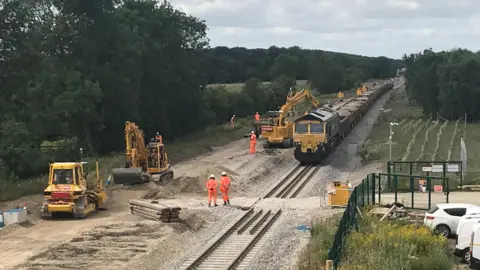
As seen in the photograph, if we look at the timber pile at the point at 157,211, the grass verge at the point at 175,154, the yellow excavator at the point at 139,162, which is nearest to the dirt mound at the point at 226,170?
the yellow excavator at the point at 139,162

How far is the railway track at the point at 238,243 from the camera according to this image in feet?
62.5

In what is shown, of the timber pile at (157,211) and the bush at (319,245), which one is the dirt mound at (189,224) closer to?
the timber pile at (157,211)

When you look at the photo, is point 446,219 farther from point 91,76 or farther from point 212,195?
point 91,76

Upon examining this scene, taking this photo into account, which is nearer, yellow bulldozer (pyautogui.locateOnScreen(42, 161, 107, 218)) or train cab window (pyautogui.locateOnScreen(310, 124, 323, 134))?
yellow bulldozer (pyautogui.locateOnScreen(42, 161, 107, 218))

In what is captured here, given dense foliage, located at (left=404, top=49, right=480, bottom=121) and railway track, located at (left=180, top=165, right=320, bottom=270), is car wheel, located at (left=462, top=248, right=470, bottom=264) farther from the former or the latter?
dense foliage, located at (left=404, top=49, right=480, bottom=121)

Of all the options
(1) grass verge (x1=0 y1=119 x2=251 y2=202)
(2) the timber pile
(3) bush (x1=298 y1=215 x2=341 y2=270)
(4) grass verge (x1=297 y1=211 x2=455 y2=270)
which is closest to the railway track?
(3) bush (x1=298 y1=215 x2=341 y2=270)

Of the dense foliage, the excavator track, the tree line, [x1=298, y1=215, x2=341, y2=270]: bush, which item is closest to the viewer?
[x1=298, y1=215, x2=341, y2=270]: bush

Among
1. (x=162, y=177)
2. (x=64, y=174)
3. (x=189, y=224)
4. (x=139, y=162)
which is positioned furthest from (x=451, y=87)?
(x=64, y=174)

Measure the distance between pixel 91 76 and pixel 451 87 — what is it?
4506 centimetres

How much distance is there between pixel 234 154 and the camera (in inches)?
1858

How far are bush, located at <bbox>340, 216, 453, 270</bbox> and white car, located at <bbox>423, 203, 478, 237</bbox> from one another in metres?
1.89

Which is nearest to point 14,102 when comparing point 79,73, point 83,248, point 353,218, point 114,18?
point 79,73

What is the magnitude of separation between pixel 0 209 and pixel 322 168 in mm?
18521

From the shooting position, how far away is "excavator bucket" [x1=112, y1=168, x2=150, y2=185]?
32062mm
